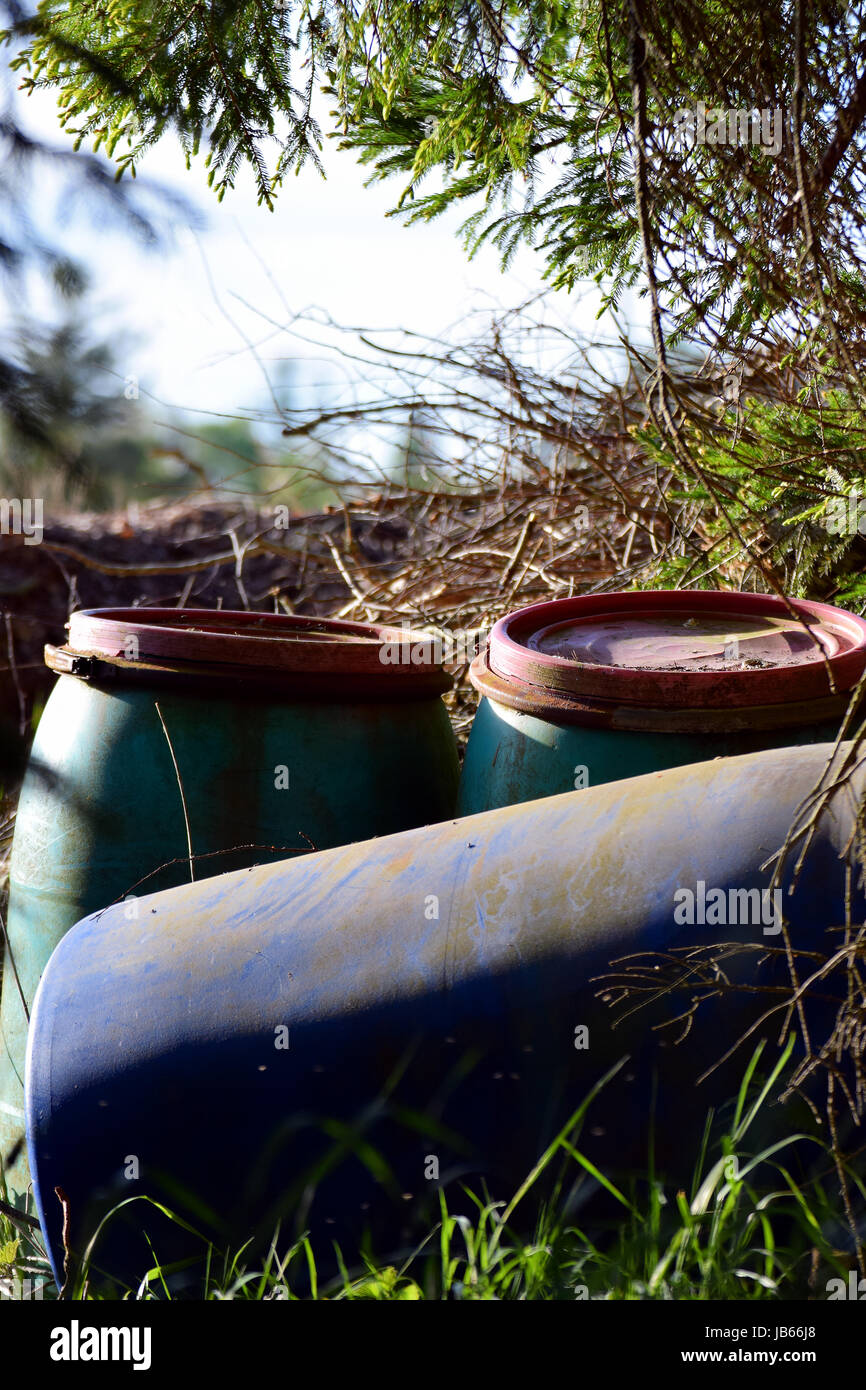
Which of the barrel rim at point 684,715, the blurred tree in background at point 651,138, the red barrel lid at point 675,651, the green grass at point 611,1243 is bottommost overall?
the green grass at point 611,1243

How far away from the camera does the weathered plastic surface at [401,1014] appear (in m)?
1.80

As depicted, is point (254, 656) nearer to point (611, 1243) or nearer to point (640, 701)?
point (640, 701)

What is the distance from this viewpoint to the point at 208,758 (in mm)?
2611

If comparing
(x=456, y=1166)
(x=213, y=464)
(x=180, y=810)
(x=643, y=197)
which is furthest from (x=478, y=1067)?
(x=213, y=464)

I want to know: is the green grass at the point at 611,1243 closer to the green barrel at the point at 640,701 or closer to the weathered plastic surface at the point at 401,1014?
the weathered plastic surface at the point at 401,1014

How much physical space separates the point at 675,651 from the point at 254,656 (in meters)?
0.92

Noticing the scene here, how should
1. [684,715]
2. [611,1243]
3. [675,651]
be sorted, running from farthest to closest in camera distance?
[675,651], [684,715], [611,1243]

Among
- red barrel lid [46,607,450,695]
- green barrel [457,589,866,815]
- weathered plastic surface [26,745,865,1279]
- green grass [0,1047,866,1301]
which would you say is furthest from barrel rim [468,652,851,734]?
green grass [0,1047,866,1301]

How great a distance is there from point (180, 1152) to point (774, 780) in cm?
113

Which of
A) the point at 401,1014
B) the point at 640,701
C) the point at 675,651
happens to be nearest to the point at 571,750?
the point at 640,701

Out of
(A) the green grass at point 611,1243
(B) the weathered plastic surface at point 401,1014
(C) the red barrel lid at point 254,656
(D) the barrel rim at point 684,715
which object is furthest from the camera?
(C) the red barrel lid at point 254,656

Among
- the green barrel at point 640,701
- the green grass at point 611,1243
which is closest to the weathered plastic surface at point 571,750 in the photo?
the green barrel at point 640,701
